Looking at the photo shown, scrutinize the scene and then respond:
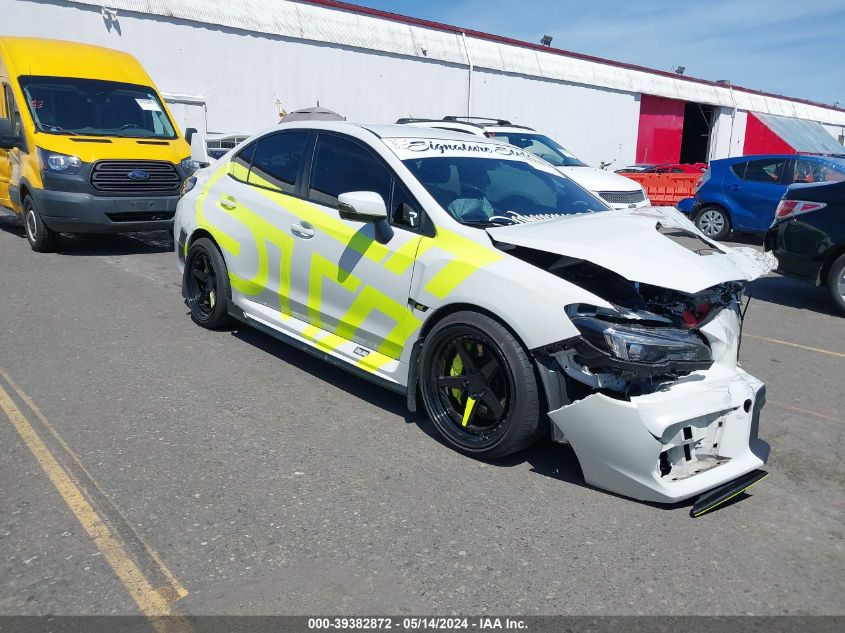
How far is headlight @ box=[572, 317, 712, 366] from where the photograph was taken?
332 cm

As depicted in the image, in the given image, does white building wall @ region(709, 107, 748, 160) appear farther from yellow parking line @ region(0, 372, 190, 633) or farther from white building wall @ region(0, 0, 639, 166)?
yellow parking line @ region(0, 372, 190, 633)

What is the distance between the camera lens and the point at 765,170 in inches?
491

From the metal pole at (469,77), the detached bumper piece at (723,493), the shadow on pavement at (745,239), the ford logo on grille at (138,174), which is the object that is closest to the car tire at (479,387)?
the detached bumper piece at (723,493)

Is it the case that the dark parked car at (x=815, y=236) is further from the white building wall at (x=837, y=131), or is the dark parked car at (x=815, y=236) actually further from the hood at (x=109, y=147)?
the white building wall at (x=837, y=131)

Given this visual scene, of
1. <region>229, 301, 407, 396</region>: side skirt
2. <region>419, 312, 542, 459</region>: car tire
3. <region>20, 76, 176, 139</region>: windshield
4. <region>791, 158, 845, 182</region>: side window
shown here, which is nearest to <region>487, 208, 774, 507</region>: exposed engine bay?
<region>419, 312, 542, 459</region>: car tire

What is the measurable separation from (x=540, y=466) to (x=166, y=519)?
1.90 metres

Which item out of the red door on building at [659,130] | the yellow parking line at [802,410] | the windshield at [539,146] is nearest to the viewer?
the yellow parking line at [802,410]

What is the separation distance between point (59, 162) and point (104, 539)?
7248 millimetres

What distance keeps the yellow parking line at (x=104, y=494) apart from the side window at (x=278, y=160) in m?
2.13

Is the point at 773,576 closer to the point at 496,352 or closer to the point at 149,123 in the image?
the point at 496,352

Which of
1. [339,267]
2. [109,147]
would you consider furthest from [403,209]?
[109,147]

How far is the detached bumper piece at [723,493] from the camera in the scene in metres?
3.33

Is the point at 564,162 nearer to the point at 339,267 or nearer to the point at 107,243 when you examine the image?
the point at 107,243

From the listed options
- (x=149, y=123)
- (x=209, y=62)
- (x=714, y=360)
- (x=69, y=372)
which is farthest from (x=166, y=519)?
(x=209, y=62)
